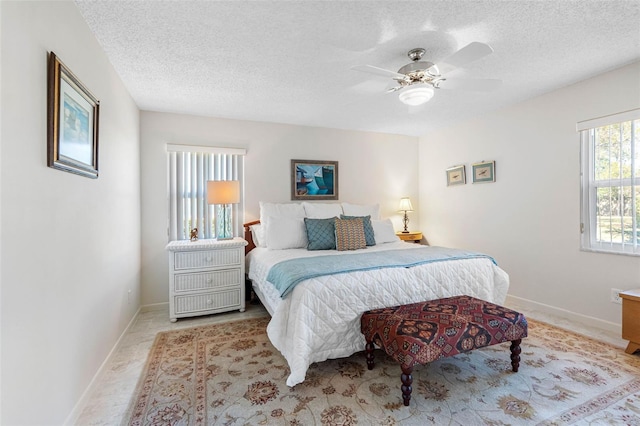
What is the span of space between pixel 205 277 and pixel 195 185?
1.20m

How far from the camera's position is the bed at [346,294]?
1939 millimetres

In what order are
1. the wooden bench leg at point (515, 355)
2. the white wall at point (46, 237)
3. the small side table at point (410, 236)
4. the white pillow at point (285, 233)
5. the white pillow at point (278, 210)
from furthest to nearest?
Answer: 1. the small side table at point (410, 236)
2. the white pillow at point (278, 210)
3. the white pillow at point (285, 233)
4. the wooden bench leg at point (515, 355)
5. the white wall at point (46, 237)

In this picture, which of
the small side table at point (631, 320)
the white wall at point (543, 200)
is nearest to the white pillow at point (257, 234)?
the white wall at point (543, 200)

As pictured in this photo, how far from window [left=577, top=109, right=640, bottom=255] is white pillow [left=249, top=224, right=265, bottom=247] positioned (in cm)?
336

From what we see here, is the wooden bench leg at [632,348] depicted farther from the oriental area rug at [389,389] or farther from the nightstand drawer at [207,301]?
the nightstand drawer at [207,301]

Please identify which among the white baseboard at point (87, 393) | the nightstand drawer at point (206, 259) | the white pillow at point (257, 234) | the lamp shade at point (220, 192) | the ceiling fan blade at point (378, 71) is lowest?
the white baseboard at point (87, 393)

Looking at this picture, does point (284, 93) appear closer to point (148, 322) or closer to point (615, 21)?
point (615, 21)

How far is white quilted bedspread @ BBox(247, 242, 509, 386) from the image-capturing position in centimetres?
193

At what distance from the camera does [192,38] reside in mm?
2027

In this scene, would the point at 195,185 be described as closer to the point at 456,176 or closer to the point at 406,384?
the point at 406,384

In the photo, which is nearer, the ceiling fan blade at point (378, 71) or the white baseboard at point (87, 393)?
the white baseboard at point (87, 393)

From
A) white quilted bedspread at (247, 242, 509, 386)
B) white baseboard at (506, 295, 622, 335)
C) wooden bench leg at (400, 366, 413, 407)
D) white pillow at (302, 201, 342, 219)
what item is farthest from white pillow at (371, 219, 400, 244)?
wooden bench leg at (400, 366, 413, 407)

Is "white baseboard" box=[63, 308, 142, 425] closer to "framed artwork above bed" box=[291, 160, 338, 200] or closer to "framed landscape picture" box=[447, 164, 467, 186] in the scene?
"framed artwork above bed" box=[291, 160, 338, 200]

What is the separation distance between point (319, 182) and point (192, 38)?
253 cm
